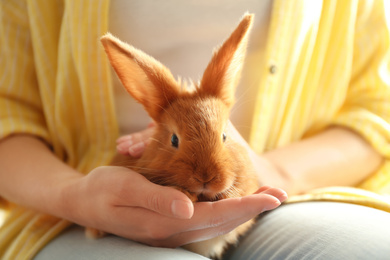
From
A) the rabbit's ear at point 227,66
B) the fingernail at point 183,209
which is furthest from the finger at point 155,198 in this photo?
the rabbit's ear at point 227,66

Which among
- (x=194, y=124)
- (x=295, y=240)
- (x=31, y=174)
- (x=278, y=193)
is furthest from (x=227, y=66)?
(x=31, y=174)

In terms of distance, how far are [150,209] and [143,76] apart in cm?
26

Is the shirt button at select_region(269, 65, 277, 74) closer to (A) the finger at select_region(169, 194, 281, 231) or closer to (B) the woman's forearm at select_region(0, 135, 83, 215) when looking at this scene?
(A) the finger at select_region(169, 194, 281, 231)

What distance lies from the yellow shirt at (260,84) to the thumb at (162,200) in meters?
0.28

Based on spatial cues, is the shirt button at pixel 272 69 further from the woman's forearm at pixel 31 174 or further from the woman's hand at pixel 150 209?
the woman's forearm at pixel 31 174

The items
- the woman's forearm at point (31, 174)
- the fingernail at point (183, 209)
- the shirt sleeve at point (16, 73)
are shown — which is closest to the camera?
the fingernail at point (183, 209)

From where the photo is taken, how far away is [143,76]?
2.28 feet

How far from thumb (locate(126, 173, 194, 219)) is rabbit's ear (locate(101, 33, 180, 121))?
0.16m

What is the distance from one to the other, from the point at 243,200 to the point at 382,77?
0.69 meters

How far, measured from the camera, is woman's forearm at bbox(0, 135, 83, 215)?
83 centimetres

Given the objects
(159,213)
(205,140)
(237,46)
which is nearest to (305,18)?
(237,46)

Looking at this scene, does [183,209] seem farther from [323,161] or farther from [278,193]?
[323,161]

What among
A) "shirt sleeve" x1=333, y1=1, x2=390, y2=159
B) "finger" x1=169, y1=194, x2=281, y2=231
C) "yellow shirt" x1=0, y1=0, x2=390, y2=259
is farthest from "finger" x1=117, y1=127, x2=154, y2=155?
"shirt sleeve" x1=333, y1=1, x2=390, y2=159

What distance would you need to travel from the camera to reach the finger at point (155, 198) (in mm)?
579
